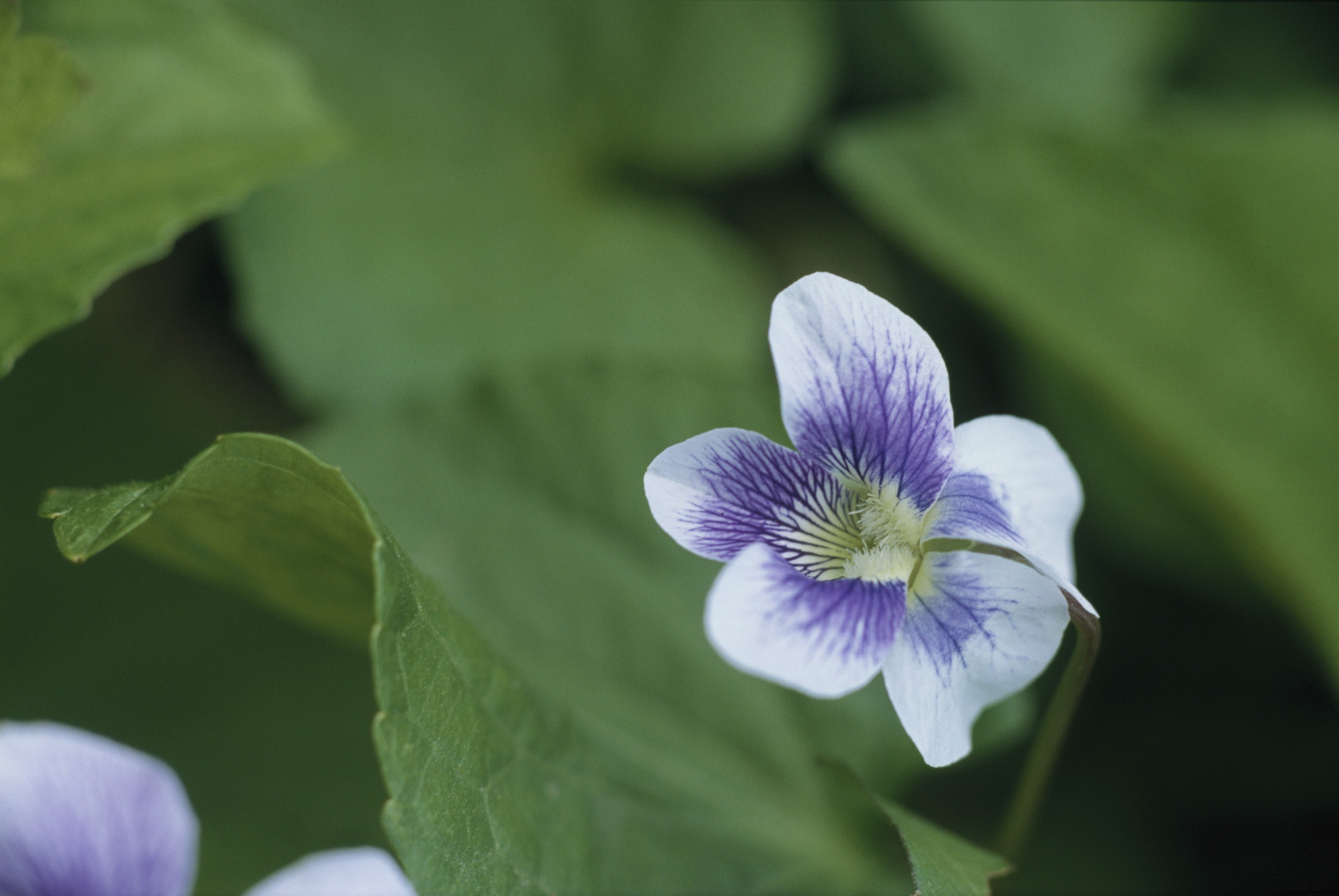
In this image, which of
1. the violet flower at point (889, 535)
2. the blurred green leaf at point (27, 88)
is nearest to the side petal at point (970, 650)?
the violet flower at point (889, 535)

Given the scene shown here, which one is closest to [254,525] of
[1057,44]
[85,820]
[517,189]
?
[85,820]

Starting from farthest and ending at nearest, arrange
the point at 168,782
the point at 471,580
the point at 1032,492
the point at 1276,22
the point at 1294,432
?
the point at 1276,22, the point at 1294,432, the point at 471,580, the point at 168,782, the point at 1032,492

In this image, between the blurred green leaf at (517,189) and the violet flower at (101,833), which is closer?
the violet flower at (101,833)

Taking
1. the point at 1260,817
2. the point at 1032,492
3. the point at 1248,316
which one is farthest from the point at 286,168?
the point at 1260,817

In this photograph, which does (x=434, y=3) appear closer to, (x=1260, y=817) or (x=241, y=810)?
(x=241, y=810)

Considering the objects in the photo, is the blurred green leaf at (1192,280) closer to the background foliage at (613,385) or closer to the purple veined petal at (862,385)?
the background foliage at (613,385)
